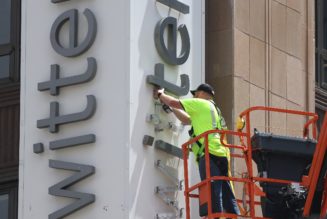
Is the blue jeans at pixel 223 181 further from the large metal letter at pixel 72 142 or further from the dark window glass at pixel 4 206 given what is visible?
the dark window glass at pixel 4 206

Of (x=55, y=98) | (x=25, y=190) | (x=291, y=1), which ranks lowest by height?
(x=25, y=190)

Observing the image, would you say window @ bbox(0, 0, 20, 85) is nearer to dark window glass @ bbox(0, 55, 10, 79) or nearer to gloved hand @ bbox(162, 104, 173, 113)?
dark window glass @ bbox(0, 55, 10, 79)

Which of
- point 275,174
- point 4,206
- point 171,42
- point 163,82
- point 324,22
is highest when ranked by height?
point 324,22

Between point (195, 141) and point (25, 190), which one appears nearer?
point (195, 141)

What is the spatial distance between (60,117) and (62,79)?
1.76ft

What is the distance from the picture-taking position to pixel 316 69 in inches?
811

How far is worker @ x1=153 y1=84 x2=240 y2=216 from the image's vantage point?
14634 millimetres

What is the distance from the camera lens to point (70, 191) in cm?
1554

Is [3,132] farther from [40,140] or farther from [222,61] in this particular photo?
[222,61]

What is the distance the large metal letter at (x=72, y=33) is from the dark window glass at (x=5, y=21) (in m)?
3.23

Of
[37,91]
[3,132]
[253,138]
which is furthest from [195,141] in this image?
[3,132]

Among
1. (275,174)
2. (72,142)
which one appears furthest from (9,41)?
(275,174)

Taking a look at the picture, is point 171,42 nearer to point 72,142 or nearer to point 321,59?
point 72,142

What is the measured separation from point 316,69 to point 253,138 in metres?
6.75
